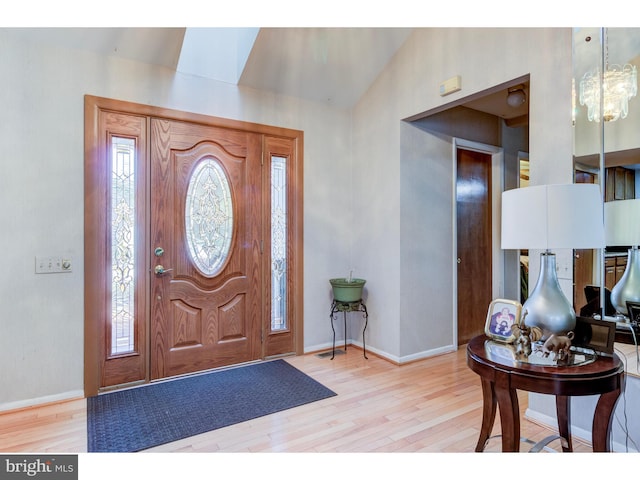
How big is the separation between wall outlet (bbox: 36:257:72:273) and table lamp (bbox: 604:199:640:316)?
340 centimetres

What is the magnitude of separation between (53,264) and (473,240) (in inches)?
147

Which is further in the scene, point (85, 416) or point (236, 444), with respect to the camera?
point (85, 416)

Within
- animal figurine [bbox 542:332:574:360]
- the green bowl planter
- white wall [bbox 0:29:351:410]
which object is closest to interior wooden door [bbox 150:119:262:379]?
white wall [bbox 0:29:351:410]

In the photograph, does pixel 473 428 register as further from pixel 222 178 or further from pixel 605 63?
pixel 222 178

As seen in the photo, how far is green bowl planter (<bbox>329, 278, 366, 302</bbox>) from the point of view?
11.5ft

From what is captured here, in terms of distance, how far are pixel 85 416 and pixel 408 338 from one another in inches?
100

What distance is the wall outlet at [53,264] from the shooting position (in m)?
2.54

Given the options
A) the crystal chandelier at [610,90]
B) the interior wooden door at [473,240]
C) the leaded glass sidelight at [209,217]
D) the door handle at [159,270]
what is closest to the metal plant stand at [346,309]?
the interior wooden door at [473,240]

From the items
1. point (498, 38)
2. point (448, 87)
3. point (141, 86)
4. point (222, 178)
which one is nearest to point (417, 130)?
point (448, 87)

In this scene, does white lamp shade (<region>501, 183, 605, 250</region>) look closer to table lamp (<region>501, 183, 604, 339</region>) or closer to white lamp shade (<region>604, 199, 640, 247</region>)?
table lamp (<region>501, 183, 604, 339</region>)

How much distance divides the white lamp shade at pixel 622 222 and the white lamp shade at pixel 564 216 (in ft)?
1.76

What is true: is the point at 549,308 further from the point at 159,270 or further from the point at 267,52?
the point at 267,52

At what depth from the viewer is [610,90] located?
82.9 inches

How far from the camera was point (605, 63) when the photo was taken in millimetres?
2111
